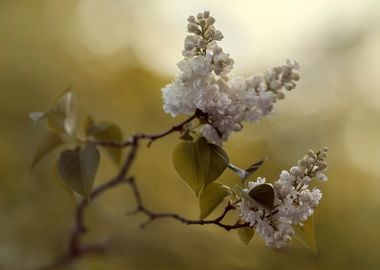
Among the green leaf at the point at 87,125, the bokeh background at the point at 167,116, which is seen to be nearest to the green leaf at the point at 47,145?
the green leaf at the point at 87,125

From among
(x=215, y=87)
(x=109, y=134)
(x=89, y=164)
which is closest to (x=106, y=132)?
(x=109, y=134)

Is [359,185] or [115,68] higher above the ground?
[115,68]

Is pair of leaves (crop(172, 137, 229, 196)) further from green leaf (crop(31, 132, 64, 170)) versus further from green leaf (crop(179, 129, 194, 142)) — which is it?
green leaf (crop(31, 132, 64, 170))

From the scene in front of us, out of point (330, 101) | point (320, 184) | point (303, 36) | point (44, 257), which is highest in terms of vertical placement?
point (303, 36)

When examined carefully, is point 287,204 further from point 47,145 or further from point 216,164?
point 47,145

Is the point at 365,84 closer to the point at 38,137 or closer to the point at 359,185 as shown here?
the point at 359,185

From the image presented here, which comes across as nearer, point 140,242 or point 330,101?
point 140,242

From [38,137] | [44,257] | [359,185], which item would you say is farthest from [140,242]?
[359,185]
